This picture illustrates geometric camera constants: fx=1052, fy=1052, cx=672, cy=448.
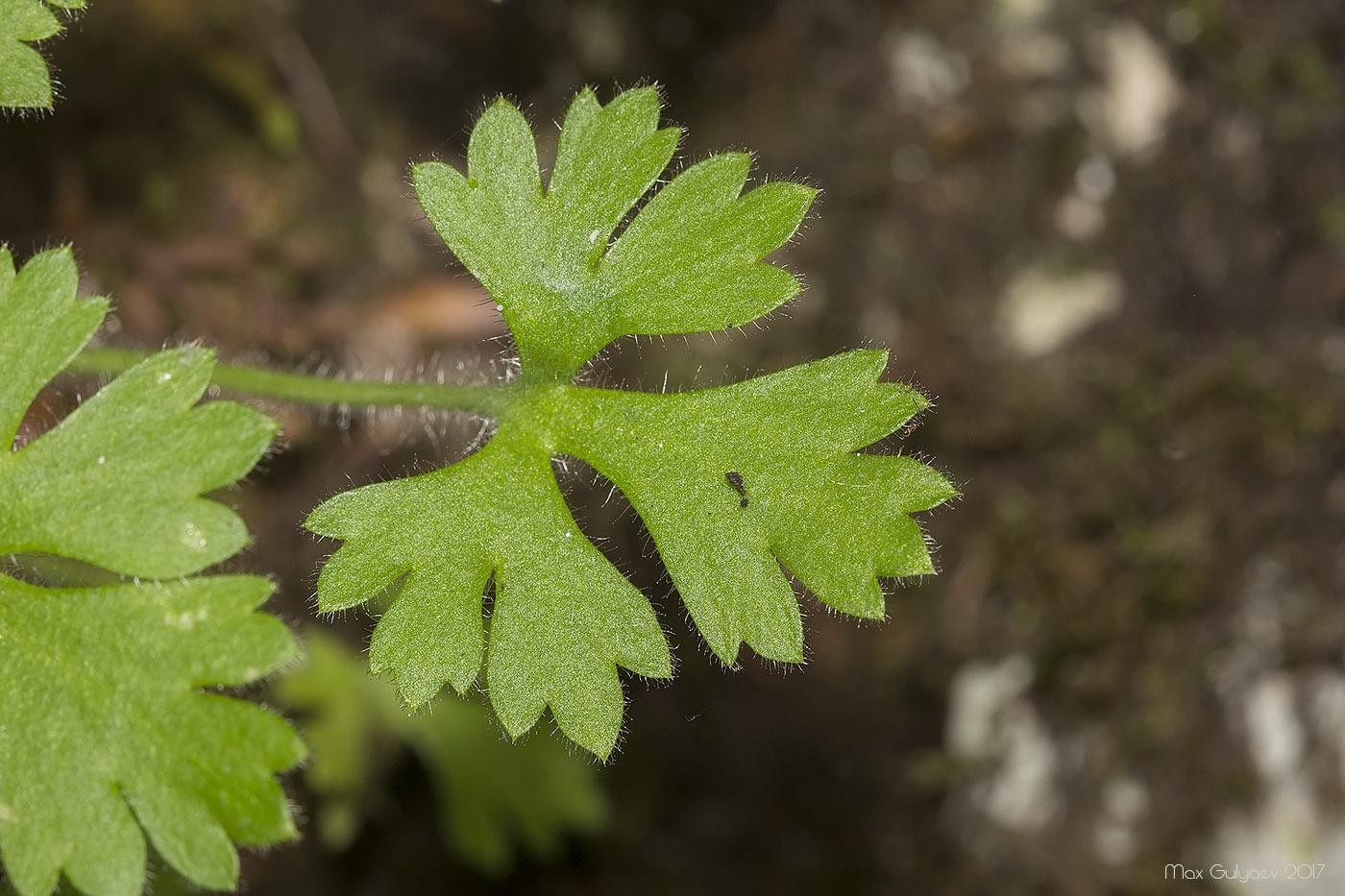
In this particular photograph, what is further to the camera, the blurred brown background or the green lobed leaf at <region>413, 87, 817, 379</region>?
the blurred brown background

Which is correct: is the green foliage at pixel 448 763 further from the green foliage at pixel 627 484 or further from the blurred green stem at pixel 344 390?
the green foliage at pixel 627 484

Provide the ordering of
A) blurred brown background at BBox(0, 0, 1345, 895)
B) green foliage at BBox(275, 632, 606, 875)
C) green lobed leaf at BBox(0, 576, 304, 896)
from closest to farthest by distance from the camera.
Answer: green lobed leaf at BBox(0, 576, 304, 896) < green foliage at BBox(275, 632, 606, 875) < blurred brown background at BBox(0, 0, 1345, 895)

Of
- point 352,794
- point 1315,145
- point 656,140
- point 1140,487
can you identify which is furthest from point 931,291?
point 352,794

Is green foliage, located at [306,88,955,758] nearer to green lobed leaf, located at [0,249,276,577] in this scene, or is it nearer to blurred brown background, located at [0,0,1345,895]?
green lobed leaf, located at [0,249,276,577]

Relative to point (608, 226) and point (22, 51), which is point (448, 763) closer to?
point (608, 226)

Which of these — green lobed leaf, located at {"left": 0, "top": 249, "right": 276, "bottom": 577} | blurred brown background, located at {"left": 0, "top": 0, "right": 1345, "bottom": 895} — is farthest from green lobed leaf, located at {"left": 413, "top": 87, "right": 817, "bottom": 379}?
blurred brown background, located at {"left": 0, "top": 0, "right": 1345, "bottom": 895}

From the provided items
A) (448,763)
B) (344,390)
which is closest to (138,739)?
(344,390)

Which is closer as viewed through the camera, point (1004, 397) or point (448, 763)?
point (448, 763)
